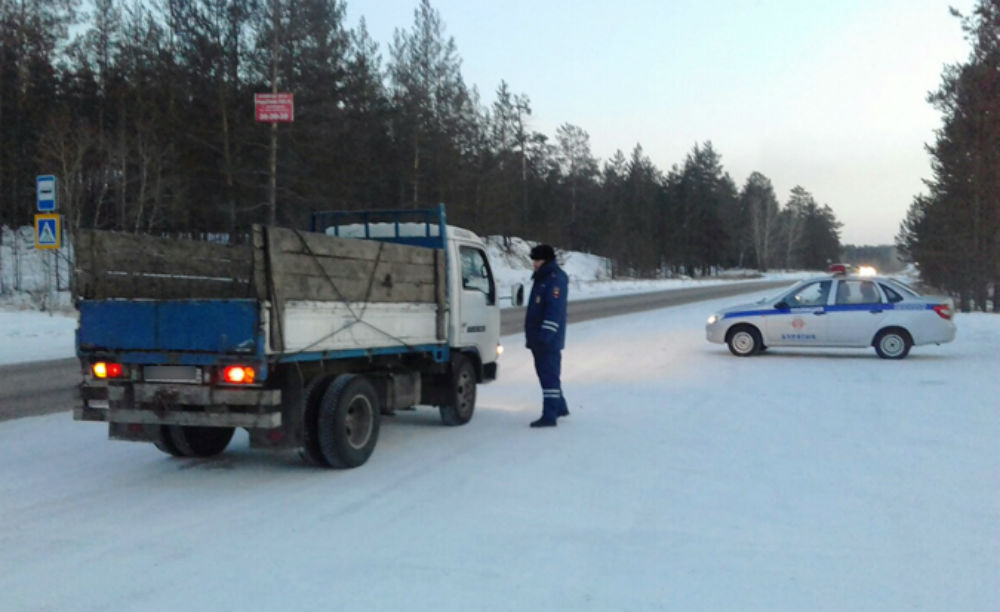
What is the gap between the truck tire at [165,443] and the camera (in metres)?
7.62

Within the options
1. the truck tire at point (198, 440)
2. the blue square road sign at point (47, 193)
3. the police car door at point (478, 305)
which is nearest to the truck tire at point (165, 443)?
the truck tire at point (198, 440)

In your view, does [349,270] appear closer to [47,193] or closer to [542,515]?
[542,515]

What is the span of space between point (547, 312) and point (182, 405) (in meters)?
4.43

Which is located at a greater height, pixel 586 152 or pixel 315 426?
pixel 586 152

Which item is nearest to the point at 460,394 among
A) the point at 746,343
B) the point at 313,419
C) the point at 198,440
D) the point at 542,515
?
the point at 313,419

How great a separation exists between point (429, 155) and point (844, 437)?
37965 millimetres

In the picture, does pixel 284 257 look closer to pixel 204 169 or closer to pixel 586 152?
pixel 204 169

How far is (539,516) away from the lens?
20.1 ft

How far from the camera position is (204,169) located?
108ft

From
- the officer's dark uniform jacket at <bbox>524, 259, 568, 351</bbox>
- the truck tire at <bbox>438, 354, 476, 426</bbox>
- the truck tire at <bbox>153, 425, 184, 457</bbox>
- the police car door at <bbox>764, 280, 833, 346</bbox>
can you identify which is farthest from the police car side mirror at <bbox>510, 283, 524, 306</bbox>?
the police car door at <bbox>764, 280, 833, 346</bbox>

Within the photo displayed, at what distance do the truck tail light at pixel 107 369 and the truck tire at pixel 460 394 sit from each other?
3582 millimetres

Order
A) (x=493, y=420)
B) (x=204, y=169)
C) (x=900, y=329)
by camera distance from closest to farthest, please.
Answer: (x=493, y=420) → (x=900, y=329) → (x=204, y=169)

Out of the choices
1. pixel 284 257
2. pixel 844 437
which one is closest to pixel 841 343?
pixel 844 437

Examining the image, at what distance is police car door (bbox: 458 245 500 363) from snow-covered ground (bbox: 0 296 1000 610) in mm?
A: 943
